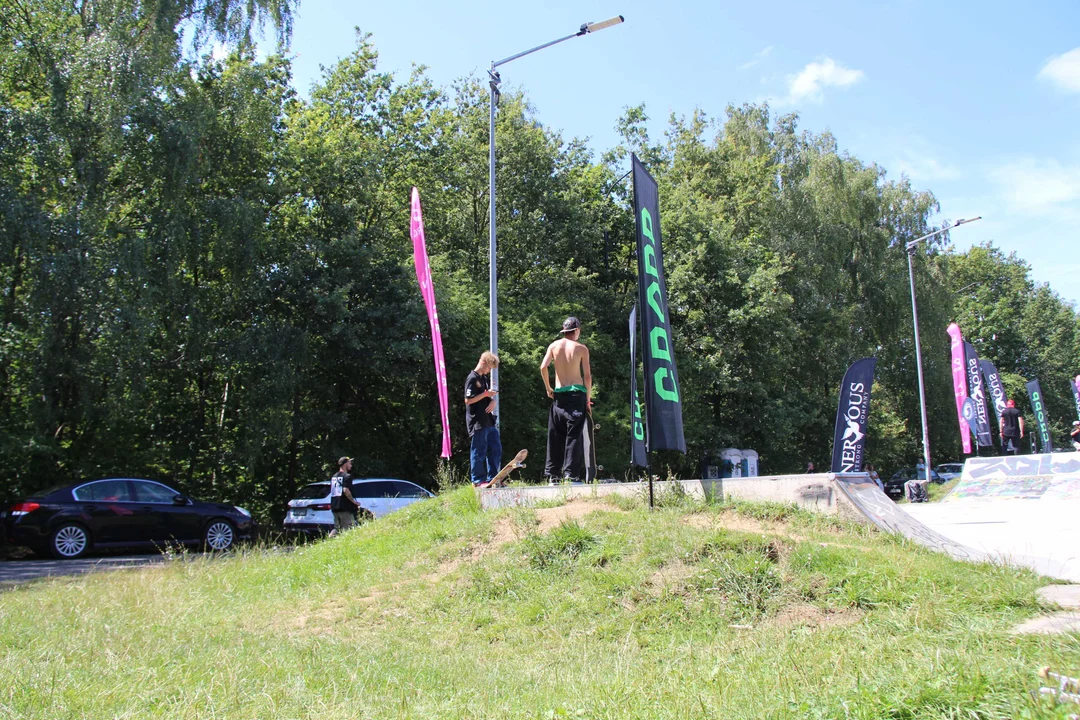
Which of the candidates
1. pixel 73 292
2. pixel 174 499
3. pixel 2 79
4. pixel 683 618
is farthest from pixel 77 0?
pixel 683 618

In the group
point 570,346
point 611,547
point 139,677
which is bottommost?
point 139,677

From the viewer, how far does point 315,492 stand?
16.7 m

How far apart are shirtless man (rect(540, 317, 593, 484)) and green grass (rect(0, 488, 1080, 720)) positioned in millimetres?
1250

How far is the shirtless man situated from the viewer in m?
8.55

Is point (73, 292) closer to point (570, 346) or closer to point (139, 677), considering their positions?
point (570, 346)

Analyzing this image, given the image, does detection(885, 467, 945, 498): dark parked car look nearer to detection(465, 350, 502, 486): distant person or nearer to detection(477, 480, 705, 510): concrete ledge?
detection(465, 350, 502, 486): distant person

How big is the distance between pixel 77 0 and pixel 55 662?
2125 cm

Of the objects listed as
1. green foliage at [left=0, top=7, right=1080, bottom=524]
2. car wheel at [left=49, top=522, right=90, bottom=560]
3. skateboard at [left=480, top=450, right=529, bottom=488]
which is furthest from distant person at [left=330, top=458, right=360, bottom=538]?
car wheel at [left=49, top=522, right=90, bottom=560]

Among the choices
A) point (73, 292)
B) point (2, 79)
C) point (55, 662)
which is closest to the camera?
point (55, 662)

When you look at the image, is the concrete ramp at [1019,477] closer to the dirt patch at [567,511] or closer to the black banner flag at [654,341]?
the black banner flag at [654,341]

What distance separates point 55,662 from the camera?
4676mm

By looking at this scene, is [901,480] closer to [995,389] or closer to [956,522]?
[995,389]

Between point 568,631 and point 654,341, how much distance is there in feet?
9.83

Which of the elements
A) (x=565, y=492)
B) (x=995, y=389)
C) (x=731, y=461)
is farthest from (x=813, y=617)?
(x=995, y=389)
